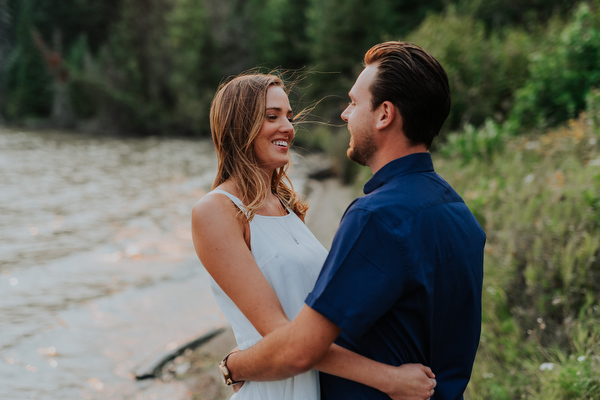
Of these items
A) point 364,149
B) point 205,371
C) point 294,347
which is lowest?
point 205,371

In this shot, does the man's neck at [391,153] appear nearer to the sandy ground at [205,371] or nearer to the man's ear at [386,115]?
the man's ear at [386,115]

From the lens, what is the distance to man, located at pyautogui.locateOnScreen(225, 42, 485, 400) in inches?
54.2

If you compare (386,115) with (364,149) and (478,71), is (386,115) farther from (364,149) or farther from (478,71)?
(478,71)

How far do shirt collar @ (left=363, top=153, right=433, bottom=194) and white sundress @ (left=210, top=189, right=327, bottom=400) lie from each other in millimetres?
541

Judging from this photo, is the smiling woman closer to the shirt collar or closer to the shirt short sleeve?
the shirt collar

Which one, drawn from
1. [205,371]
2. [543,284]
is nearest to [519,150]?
[543,284]

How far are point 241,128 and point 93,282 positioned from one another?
25.1ft

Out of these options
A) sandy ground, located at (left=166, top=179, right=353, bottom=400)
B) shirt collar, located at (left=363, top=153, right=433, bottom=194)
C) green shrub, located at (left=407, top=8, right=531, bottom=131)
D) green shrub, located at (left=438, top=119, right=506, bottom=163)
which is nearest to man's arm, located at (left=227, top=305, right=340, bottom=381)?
shirt collar, located at (left=363, top=153, right=433, bottom=194)

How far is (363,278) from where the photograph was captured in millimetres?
1362

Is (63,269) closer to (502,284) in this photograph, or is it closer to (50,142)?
(502,284)

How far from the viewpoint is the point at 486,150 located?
27.7 ft

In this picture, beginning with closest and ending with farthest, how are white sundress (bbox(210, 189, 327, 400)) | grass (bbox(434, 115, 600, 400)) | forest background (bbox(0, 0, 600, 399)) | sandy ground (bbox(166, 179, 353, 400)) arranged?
white sundress (bbox(210, 189, 327, 400)) < grass (bbox(434, 115, 600, 400)) < forest background (bbox(0, 0, 600, 399)) < sandy ground (bbox(166, 179, 353, 400))

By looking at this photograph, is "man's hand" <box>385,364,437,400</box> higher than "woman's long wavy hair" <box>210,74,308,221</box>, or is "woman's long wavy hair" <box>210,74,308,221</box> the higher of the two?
"woman's long wavy hair" <box>210,74,308,221</box>

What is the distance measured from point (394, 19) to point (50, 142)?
24417 mm
